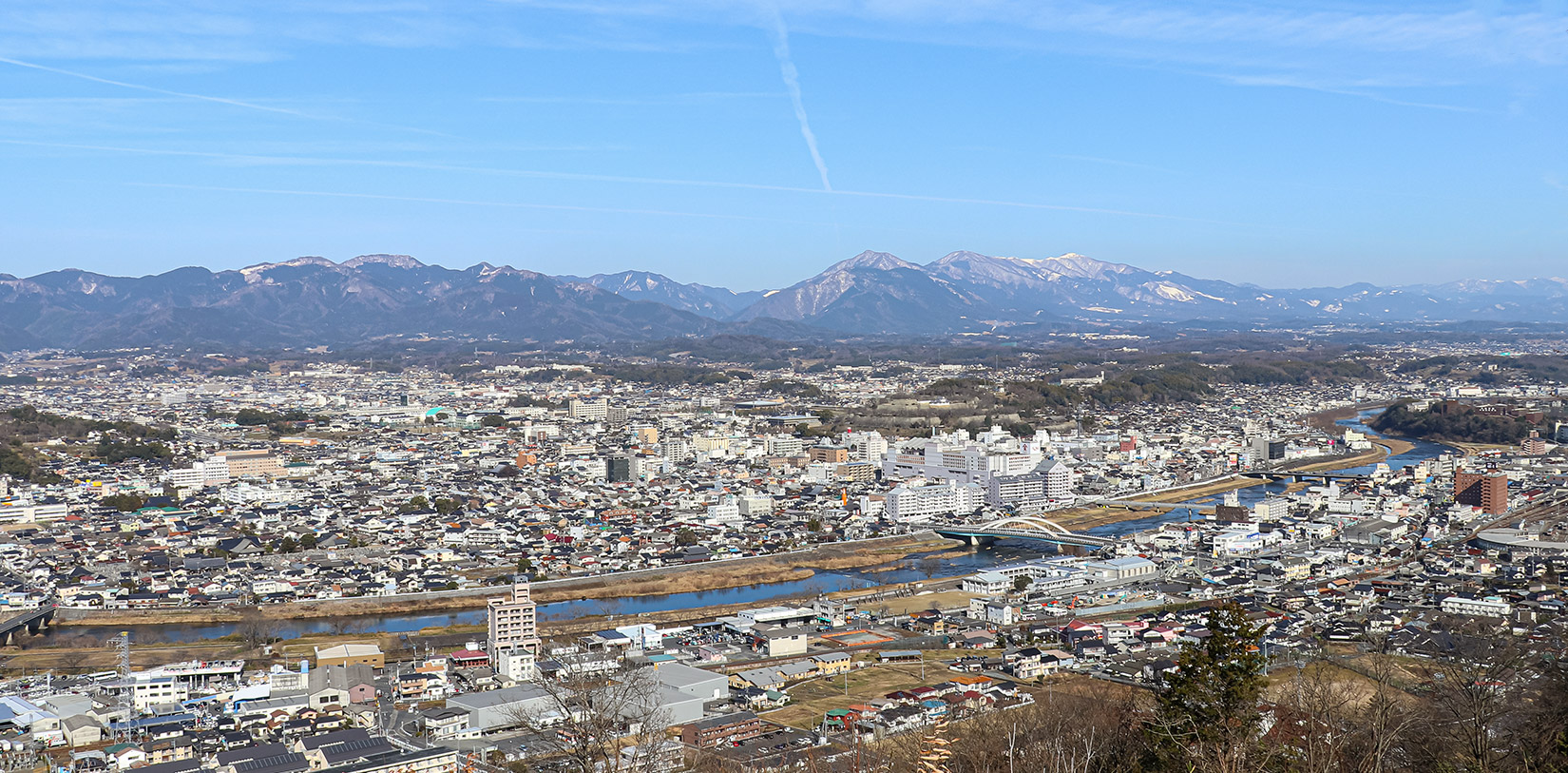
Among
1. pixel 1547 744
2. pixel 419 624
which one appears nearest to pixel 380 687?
pixel 419 624

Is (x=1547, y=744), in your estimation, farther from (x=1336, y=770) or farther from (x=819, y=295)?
(x=819, y=295)

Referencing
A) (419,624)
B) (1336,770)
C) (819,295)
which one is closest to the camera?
(1336,770)

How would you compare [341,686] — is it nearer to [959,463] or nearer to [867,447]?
[959,463]

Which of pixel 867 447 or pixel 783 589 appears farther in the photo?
pixel 867 447

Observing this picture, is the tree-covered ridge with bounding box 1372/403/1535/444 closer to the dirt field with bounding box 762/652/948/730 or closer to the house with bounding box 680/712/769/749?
the dirt field with bounding box 762/652/948/730

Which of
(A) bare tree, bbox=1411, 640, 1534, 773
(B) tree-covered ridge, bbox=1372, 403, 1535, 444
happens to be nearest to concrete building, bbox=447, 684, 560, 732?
(A) bare tree, bbox=1411, 640, 1534, 773

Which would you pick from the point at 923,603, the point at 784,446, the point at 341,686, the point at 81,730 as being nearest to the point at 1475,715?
the point at 341,686

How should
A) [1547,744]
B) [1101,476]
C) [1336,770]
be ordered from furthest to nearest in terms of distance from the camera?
[1101,476] < [1547,744] < [1336,770]

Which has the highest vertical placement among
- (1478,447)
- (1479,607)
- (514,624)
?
(514,624)
